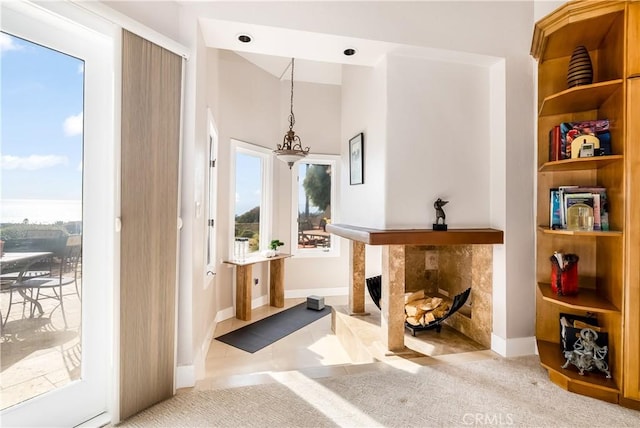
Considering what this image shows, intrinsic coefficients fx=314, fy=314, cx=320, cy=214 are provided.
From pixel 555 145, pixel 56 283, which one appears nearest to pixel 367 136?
pixel 555 145

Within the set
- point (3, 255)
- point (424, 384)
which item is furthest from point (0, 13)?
point (424, 384)

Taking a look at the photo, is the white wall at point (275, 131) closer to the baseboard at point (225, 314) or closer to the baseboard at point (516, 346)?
the baseboard at point (225, 314)

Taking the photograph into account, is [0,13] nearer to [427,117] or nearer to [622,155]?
[427,117]

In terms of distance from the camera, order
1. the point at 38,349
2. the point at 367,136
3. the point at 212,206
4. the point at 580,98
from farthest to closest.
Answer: the point at 212,206
the point at 367,136
the point at 580,98
the point at 38,349

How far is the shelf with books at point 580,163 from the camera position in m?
1.86

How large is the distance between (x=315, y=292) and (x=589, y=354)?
11.8 feet

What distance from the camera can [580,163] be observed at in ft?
6.83

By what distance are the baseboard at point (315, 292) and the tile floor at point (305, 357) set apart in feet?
2.41

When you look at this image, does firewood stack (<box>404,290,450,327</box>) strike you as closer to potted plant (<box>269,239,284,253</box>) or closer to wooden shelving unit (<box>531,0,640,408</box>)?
wooden shelving unit (<box>531,0,640,408</box>)

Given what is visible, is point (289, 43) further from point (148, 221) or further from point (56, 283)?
point (56, 283)

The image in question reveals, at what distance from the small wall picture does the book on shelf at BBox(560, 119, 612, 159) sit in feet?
5.13

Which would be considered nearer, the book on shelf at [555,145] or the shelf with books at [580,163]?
the shelf with books at [580,163]

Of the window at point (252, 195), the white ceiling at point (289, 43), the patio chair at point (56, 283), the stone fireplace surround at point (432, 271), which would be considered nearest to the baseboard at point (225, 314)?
the window at point (252, 195)

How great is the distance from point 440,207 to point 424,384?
129 centimetres
